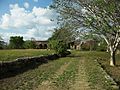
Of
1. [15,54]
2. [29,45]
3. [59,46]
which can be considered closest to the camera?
[15,54]

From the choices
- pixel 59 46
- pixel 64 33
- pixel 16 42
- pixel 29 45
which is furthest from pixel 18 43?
pixel 64 33

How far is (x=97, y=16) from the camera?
1495 inches

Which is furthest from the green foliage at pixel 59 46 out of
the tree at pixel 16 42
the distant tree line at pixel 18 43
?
the tree at pixel 16 42

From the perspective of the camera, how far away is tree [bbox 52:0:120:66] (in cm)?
3362

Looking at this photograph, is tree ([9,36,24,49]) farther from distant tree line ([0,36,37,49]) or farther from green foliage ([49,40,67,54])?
green foliage ([49,40,67,54])

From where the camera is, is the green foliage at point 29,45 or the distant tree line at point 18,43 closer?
the green foliage at point 29,45

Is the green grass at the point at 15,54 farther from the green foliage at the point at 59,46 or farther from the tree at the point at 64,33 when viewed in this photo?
→ the tree at the point at 64,33

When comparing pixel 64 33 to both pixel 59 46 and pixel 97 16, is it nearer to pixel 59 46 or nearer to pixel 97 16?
pixel 97 16

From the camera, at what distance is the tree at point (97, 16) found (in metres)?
33.6

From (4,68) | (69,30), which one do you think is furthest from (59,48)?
(4,68)

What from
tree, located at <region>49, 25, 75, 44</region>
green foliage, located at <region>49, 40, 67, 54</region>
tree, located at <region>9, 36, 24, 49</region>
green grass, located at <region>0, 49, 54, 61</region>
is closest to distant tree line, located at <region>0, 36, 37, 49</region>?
tree, located at <region>9, 36, 24, 49</region>

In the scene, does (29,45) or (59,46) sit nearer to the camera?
(59,46)

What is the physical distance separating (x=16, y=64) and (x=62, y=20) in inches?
453

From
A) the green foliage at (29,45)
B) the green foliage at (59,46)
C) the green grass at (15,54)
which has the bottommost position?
the green grass at (15,54)
